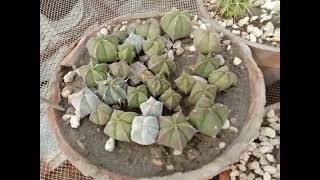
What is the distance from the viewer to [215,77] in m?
1.14

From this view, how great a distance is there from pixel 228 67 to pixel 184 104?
160 millimetres

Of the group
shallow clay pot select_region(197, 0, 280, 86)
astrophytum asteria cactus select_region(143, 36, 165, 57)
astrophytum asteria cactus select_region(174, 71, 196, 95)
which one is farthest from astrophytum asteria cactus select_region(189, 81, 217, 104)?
shallow clay pot select_region(197, 0, 280, 86)

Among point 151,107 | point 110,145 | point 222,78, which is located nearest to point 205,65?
point 222,78

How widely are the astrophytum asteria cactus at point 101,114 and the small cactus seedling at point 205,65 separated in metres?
0.23

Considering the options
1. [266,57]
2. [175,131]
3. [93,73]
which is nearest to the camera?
[175,131]

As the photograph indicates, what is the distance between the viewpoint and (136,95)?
1116 millimetres

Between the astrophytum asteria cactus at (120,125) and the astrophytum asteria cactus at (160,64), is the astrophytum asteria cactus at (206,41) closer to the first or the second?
the astrophytum asteria cactus at (160,64)

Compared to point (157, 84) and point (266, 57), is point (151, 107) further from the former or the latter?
point (266, 57)

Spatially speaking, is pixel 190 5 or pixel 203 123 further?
pixel 190 5

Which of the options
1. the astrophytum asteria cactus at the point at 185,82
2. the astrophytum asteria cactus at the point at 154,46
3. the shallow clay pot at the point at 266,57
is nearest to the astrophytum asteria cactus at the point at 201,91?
the astrophytum asteria cactus at the point at 185,82

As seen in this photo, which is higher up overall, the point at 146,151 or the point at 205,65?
the point at 205,65

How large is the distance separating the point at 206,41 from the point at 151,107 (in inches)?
9.1

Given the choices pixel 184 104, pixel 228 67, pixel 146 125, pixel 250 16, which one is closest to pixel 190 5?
pixel 250 16
